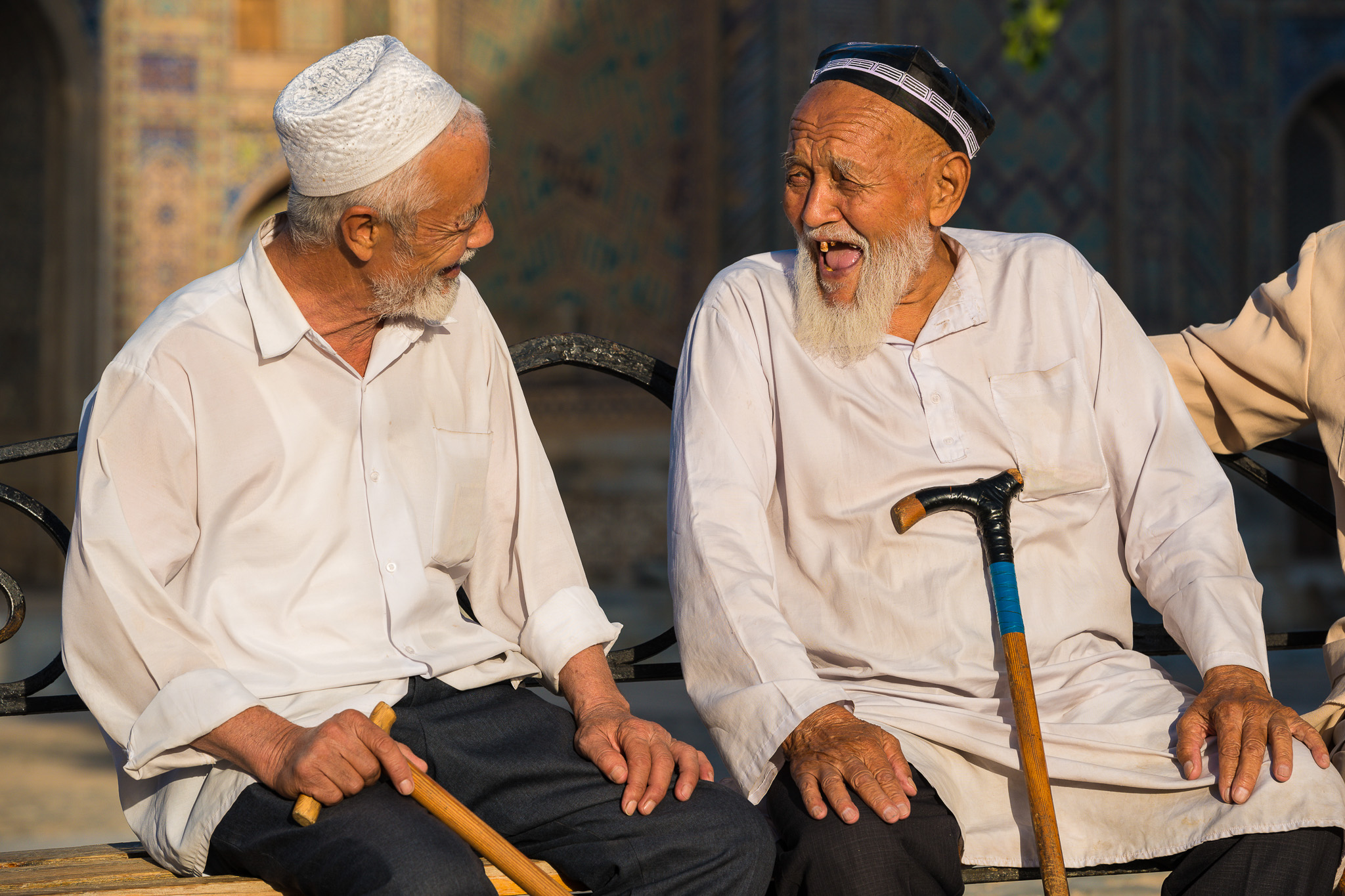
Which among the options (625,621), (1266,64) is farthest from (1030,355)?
(1266,64)

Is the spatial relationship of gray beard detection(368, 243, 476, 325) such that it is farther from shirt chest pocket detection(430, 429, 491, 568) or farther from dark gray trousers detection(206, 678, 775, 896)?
dark gray trousers detection(206, 678, 775, 896)

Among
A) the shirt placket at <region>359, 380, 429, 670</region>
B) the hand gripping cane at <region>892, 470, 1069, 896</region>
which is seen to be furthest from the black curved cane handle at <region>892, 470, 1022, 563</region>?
the shirt placket at <region>359, 380, 429, 670</region>

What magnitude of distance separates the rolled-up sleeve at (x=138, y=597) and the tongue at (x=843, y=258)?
1277mm

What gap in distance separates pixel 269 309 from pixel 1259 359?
6.47ft

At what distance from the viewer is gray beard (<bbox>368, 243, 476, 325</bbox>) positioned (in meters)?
2.47

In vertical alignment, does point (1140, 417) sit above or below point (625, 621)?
above

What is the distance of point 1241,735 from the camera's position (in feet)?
7.80

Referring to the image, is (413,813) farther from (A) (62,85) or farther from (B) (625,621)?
(A) (62,85)

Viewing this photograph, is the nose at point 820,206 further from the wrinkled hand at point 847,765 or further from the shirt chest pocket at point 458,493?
the wrinkled hand at point 847,765

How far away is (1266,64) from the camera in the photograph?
10406 mm

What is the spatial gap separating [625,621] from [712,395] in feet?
21.7

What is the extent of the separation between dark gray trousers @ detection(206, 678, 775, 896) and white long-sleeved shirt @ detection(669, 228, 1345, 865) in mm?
241

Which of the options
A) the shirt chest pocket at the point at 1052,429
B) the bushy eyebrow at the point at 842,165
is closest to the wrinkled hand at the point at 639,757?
the shirt chest pocket at the point at 1052,429

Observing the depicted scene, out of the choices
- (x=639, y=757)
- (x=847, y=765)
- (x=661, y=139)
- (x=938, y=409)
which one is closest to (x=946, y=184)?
(x=938, y=409)
